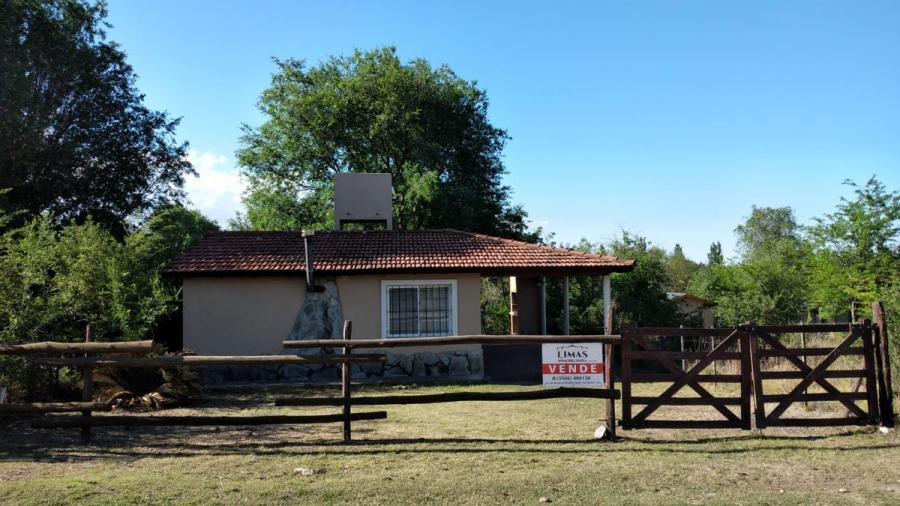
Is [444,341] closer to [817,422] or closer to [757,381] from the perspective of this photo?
[757,381]

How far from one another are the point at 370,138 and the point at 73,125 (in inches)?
510

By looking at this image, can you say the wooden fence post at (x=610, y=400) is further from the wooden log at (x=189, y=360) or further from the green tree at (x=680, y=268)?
the green tree at (x=680, y=268)

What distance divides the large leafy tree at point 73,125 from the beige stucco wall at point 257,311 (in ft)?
30.0

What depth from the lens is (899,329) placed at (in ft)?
33.2

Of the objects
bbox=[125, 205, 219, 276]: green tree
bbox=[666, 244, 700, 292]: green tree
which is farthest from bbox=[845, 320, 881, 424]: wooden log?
bbox=[666, 244, 700, 292]: green tree

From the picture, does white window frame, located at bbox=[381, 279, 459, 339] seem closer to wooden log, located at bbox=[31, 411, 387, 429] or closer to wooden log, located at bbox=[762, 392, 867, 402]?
wooden log, located at bbox=[31, 411, 387, 429]

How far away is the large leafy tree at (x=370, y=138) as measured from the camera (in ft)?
105

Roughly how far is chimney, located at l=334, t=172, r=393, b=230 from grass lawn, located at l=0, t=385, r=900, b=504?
37.4 feet

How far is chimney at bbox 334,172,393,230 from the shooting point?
20578mm

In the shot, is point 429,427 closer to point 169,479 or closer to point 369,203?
point 169,479

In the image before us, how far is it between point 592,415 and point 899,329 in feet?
16.3

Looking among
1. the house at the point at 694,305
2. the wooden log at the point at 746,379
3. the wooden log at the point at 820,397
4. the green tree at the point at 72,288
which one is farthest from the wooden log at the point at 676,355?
the house at the point at 694,305

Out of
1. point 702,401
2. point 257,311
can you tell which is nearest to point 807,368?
point 702,401

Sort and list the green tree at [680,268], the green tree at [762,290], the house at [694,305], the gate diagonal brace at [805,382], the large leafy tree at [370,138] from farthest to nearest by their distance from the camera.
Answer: the green tree at [680,268]
the large leafy tree at [370,138]
the house at [694,305]
the green tree at [762,290]
the gate diagonal brace at [805,382]
